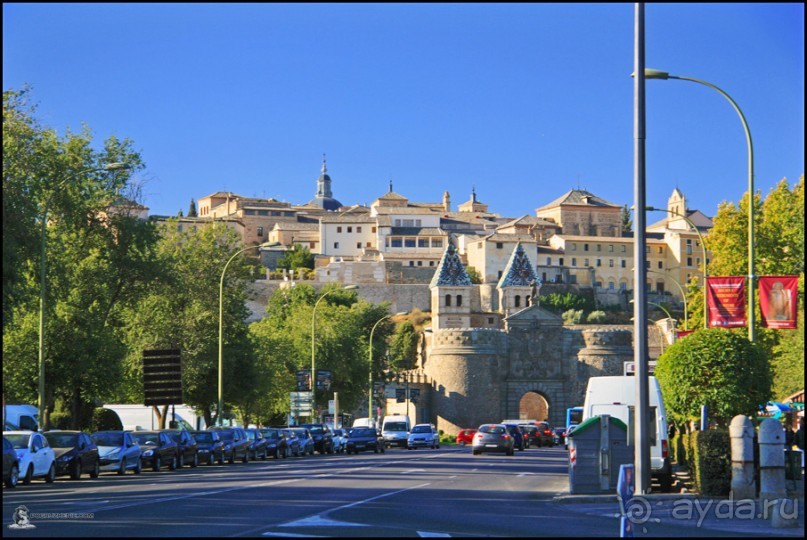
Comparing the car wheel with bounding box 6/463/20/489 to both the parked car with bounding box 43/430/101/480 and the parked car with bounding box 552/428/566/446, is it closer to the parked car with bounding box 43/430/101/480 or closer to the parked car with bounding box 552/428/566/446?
the parked car with bounding box 43/430/101/480

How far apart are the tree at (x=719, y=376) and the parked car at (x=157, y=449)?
16073 mm

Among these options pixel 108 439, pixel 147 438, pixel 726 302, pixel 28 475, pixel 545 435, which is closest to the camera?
pixel 28 475

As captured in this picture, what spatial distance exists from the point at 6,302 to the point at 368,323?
94.9 meters

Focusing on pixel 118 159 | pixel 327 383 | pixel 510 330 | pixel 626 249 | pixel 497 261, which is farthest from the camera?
pixel 626 249

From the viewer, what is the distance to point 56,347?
46438 mm

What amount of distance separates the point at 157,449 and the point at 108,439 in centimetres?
229

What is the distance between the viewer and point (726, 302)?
30938 mm

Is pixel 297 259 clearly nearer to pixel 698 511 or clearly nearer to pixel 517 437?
pixel 517 437

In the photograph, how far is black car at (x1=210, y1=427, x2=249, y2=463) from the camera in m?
46.6

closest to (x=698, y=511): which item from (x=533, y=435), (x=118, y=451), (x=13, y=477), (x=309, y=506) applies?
(x=309, y=506)

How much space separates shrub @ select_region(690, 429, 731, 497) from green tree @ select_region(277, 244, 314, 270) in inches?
5969

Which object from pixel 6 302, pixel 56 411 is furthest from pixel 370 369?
pixel 6 302

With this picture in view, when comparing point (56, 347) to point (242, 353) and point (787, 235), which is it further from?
point (787, 235)

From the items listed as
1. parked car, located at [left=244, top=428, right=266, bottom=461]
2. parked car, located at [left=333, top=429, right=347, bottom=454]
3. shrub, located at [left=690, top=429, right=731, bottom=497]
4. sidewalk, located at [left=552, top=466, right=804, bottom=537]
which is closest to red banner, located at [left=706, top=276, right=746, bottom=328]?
sidewalk, located at [left=552, top=466, right=804, bottom=537]
